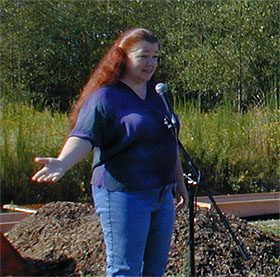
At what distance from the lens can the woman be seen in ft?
9.87

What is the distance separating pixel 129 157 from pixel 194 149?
681 centimetres

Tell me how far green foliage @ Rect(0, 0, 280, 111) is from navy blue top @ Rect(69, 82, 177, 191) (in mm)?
12777

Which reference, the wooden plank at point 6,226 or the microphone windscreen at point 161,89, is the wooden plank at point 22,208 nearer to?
the wooden plank at point 6,226

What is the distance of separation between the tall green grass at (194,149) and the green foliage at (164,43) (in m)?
4.99

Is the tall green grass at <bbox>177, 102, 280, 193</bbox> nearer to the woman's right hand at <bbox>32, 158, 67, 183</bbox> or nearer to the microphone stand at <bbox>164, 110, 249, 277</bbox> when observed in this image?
the microphone stand at <bbox>164, 110, 249, 277</bbox>

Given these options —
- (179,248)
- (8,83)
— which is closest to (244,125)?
(179,248)

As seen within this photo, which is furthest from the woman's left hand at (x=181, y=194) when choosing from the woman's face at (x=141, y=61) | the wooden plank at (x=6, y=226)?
the wooden plank at (x=6, y=226)

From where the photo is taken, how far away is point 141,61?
3174 mm

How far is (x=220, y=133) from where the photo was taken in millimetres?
10359

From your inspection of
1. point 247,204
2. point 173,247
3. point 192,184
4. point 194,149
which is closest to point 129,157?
Result: point 192,184

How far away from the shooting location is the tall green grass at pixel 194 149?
27.1 feet

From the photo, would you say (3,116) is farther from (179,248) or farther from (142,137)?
(142,137)

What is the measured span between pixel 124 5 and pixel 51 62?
10.3ft

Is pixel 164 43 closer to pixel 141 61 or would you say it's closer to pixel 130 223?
pixel 141 61
